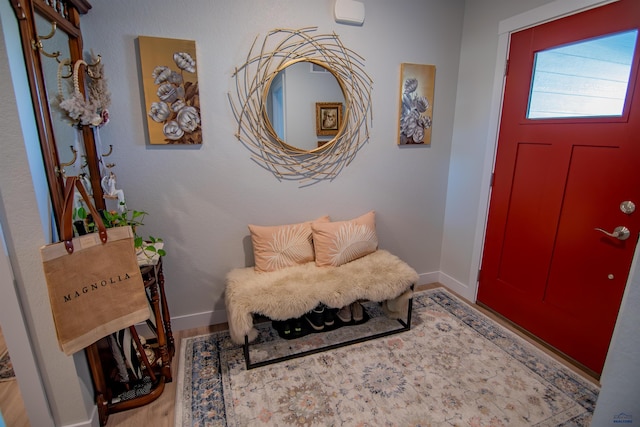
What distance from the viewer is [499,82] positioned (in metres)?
2.33

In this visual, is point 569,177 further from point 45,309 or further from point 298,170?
point 45,309

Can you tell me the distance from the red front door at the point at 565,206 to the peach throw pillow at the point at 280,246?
1.50 m

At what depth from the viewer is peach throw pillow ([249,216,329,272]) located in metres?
2.26

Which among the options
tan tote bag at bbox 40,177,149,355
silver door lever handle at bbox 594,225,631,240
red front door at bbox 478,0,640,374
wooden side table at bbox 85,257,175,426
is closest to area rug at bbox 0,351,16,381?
wooden side table at bbox 85,257,175,426

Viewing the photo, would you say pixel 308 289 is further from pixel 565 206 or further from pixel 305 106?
pixel 565 206

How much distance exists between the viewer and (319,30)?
2223 millimetres

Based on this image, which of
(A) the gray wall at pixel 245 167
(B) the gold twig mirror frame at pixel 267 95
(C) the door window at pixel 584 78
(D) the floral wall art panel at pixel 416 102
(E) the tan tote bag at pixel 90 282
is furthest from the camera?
(D) the floral wall art panel at pixel 416 102

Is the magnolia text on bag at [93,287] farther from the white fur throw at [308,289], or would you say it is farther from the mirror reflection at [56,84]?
the white fur throw at [308,289]

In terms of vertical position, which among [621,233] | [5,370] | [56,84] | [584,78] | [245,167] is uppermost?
[584,78]

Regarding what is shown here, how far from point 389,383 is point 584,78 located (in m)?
2.13

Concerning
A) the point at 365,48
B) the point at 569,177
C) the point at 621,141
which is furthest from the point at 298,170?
the point at 621,141

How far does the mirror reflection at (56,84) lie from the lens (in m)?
1.35

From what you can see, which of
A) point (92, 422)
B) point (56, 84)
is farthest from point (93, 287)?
point (56, 84)

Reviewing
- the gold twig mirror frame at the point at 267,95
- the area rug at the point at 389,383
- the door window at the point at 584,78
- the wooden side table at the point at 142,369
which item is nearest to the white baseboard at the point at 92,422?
the wooden side table at the point at 142,369
